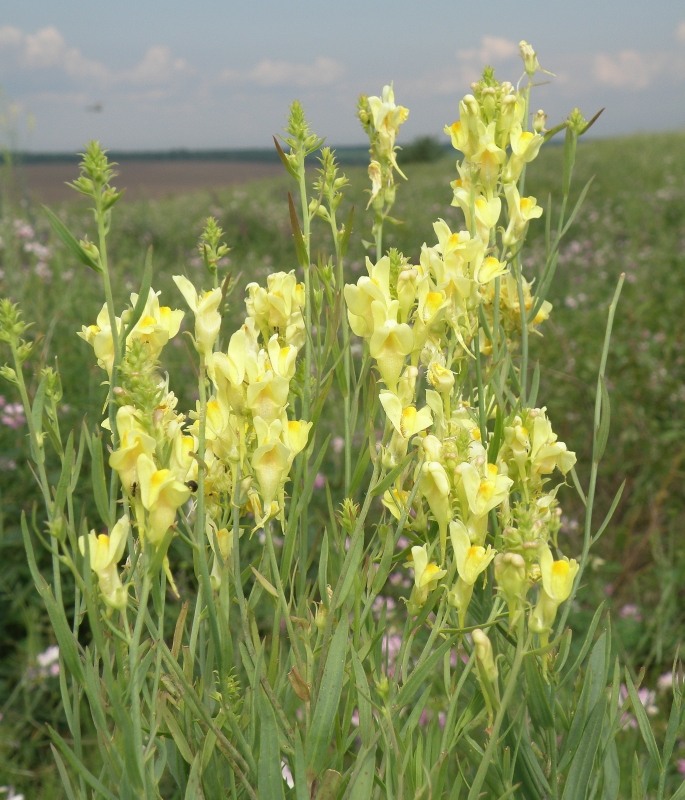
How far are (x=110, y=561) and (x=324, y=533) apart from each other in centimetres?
23

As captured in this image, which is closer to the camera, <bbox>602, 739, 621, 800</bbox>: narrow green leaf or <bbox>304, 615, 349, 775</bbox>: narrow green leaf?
<bbox>304, 615, 349, 775</bbox>: narrow green leaf

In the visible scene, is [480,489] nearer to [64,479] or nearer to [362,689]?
[362,689]

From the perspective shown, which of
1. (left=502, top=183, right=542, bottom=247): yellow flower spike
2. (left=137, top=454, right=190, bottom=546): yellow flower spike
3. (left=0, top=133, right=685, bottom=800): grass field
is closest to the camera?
(left=137, top=454, right=190, bottom=546): yellow flower spike

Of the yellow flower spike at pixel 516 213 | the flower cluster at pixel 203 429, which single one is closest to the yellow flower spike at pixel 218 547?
the flower cluster at pixel 203 429

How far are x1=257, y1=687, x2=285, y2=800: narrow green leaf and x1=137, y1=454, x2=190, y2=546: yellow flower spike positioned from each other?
159 mm

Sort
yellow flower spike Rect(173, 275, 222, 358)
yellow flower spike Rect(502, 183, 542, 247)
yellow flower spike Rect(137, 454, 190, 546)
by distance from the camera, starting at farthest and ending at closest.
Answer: yellow flower spike Rect(502, 183, 542, 247), yellow flower spike Rect(173, 275, 222, 358), yellow flower spike Rect(137, 454, 190, 546)

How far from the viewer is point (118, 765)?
709mm

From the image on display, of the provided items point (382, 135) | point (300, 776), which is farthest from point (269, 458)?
point (382, 135)

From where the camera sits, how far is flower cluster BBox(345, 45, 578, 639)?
71 cm

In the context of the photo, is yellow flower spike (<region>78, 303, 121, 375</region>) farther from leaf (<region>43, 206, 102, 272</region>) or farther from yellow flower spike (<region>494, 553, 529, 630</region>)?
yellow flower spike (<region>494, 553, 529, 630</region>)

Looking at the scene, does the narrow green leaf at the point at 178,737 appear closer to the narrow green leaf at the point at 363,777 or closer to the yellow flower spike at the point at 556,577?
the narrow green leaf at the point at 363,777

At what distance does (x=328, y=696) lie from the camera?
689 millimetres

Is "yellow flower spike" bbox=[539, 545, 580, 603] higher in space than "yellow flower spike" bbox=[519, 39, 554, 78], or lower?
lower

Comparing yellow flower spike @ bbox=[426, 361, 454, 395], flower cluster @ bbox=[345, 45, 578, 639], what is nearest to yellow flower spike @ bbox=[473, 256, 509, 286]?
flower cluster @ bbox=[345, 45, 578, 639]
